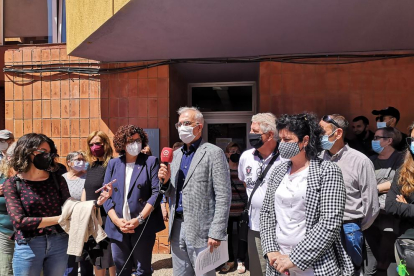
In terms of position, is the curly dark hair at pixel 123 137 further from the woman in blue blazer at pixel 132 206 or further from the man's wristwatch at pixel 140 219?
the man's wristwatch at pixel 140 219

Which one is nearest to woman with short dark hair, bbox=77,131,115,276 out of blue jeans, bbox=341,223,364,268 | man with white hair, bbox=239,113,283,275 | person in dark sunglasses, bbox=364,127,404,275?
man with white hair, bbox=239,113,283,275

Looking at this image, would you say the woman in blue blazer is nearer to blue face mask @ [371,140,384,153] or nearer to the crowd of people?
the crowd of people

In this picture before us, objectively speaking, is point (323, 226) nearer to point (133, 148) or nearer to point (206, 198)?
point (206, 198)

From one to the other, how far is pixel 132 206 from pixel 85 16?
2566 millimetres

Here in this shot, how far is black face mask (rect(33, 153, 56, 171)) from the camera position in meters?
2.98

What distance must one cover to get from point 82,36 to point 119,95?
1.71 meters

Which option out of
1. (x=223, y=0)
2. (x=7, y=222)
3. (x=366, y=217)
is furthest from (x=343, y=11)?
(x=7, y=222)

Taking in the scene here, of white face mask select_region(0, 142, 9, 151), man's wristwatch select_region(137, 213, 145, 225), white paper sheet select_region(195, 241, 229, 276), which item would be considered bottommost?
white paper sheet select_region(195, 241, 229, 276)

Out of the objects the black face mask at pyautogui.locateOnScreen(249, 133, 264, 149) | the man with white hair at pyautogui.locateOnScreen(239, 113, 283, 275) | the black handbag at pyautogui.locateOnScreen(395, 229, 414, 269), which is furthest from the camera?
the black face mask at pyautogui.locateOnScreen(249, 133, 264, 149)

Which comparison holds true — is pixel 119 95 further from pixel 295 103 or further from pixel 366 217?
pixel 366 217

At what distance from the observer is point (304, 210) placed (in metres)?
2.40

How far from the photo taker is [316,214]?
2.36 meters

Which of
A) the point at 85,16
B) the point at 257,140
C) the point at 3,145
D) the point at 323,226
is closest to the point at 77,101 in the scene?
the point at 3,145

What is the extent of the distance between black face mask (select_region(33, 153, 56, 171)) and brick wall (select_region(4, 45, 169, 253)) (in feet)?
10.6
